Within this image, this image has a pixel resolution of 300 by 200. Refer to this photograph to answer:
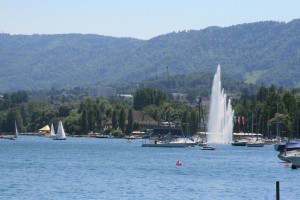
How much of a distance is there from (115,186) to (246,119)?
131722 millimetres

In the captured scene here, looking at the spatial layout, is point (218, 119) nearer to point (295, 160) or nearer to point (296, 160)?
point (295, 160)

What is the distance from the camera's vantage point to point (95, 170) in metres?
88.8

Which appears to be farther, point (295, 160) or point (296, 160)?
point (295, 160)

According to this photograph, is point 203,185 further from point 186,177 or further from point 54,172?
point 54,172

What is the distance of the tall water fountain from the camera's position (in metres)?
162

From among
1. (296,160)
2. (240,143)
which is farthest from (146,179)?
(240,143)

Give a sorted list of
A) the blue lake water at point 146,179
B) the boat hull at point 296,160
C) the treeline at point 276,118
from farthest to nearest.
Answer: the treeline at point 276,118 → the boat hull at point 296,160 → the blue lake water at point 146,179

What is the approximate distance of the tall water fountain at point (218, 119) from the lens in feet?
532

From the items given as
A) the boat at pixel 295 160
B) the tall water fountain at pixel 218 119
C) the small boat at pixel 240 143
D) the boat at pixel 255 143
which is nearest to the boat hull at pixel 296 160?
the boat at pixel 295 160

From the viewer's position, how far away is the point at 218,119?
162 metres

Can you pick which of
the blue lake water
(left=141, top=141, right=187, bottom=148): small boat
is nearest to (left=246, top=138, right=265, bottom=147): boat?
(left=141, top=141, right=187, bottom=148): small boat

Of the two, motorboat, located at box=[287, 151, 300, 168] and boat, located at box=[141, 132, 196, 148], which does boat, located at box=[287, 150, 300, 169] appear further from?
boat, located at box=[141, 132, 196, 148]

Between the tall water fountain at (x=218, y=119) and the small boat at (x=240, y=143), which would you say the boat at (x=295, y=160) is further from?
the small boat at (x=240, y=143)

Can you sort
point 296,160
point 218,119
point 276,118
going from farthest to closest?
point 276,118, point 218,119, point 296,160
